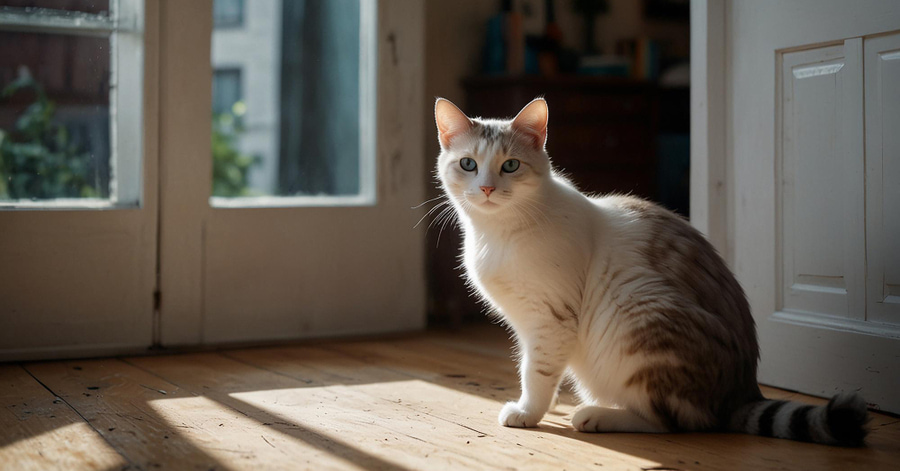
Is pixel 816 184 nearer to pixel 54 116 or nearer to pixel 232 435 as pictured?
pixel 232 435

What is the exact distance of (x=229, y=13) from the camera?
351 cm

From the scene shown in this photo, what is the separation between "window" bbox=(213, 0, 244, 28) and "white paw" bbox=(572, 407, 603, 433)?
2285mm

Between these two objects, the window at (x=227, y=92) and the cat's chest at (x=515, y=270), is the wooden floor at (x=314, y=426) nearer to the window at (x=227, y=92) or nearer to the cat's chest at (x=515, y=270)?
the cat's chest at (x=515, y=270)

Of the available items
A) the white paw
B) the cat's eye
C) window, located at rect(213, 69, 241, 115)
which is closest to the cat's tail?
the white paw

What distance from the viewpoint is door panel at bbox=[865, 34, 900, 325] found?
2.04m

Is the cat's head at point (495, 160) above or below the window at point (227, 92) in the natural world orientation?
below

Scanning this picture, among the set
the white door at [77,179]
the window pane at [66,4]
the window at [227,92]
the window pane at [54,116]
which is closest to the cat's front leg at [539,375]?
the white door at [77,179]

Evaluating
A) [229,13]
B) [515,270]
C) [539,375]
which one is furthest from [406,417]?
[229,13]

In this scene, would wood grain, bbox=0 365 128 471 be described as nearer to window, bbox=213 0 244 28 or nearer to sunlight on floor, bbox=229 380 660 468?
sunlight on floor, bbox=229 380 660 468

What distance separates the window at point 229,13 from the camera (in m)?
3.41

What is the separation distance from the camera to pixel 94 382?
2.35 metres

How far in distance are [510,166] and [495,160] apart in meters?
0.04

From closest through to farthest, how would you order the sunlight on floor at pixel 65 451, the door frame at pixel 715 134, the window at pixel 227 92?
1. the sunlight on floor at pixel 65 451
2. the door frame at pixel 715 134
3. the window at pixel 227 92

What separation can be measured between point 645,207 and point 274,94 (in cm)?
199
